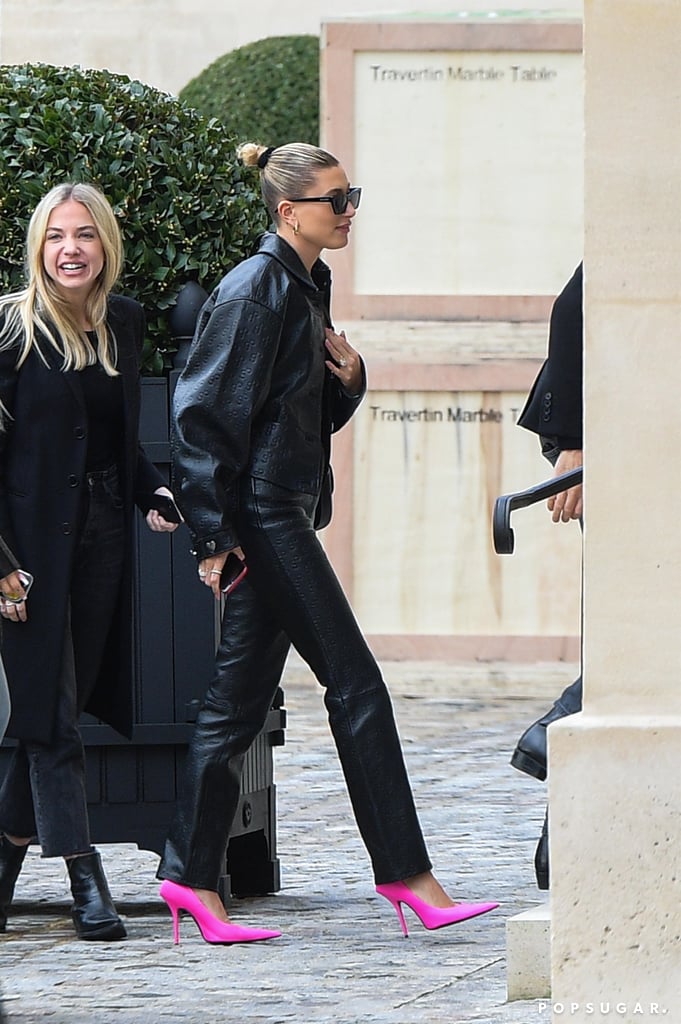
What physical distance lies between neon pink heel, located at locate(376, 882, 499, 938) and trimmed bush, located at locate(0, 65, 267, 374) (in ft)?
4.93

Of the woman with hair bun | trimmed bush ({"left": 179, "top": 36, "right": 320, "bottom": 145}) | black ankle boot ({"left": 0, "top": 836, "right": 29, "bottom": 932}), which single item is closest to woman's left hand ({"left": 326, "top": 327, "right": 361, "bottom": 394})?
the woman with hair bun

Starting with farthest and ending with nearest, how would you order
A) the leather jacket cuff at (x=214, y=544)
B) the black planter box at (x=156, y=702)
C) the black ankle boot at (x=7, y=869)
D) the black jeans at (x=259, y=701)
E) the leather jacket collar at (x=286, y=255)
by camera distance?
the black planter box at (x=156, y=702) < the black ankle boot at (x=7, y=869) < the leather jacket collar at (x=286, y=255) < the black jeans at (x=259, y=701) < the leather jacket cuff at (x=214, y=544)

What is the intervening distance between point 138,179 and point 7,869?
1.74 metres

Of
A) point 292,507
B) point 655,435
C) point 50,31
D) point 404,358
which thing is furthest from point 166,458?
point 50,31

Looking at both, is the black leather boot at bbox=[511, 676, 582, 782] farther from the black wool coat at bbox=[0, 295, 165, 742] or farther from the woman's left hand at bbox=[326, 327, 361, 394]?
the black wool coat at bbox=[0, 295, 165, 742]

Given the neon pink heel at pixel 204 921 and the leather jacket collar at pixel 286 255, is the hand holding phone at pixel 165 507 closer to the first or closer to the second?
the leather jacket collar at pixel 286 255

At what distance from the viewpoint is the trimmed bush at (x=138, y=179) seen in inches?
205

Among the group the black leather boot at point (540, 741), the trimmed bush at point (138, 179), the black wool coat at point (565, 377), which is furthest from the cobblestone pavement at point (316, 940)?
the trimmed bush at point (138, 179)

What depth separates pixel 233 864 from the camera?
17.8 ft

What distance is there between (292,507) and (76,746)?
0.76 meters

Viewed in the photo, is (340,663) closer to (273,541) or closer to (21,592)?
(273,541)

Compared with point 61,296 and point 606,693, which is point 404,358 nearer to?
point 61,296

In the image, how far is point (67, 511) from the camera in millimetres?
4809

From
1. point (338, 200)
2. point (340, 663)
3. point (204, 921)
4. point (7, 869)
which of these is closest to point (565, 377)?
point (338, 200)
